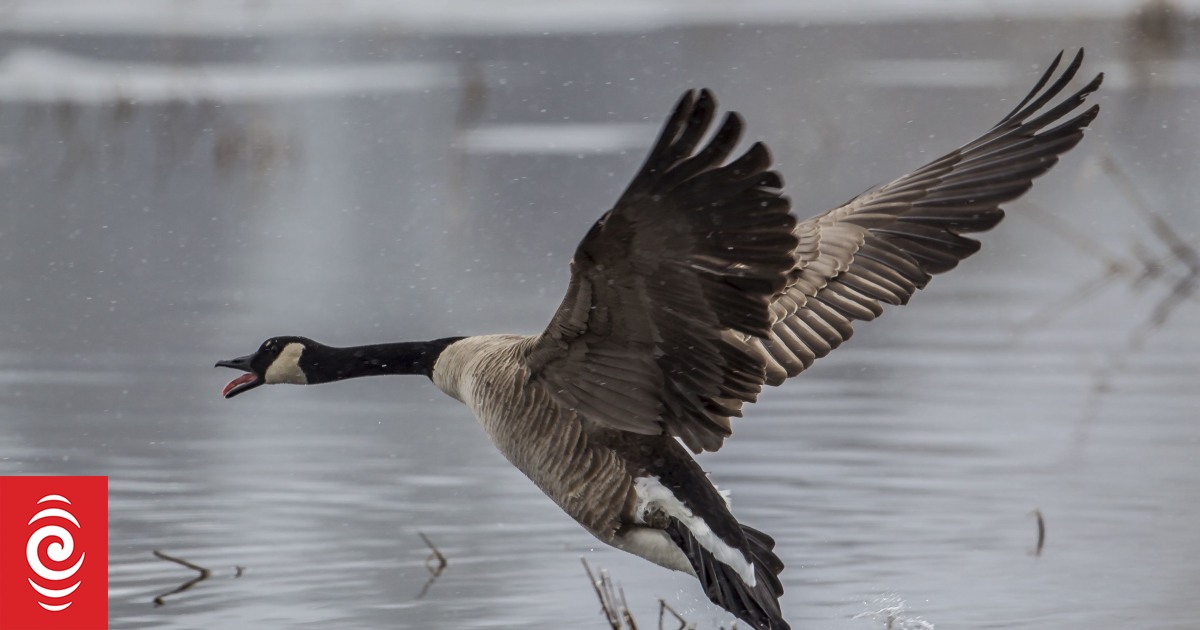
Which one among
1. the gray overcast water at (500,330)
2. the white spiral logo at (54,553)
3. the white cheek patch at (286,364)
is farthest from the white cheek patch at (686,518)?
the white spiral logo at (54,553)

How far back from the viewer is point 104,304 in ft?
40.2

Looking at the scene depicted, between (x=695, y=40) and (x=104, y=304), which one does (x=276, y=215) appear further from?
(x=695, y=40)

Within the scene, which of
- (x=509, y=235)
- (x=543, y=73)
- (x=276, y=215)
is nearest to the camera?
(x=509, y=235)

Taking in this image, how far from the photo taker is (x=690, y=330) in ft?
16.6

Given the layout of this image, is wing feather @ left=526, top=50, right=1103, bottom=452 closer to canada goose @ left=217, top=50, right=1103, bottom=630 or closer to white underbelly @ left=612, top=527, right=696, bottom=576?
canada goose @ left=217, top=50, right=1103, bottom=630

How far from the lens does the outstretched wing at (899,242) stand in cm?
618

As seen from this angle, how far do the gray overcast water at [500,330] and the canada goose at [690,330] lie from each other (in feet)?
2.21

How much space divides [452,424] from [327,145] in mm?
12040

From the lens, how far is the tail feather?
204 inches

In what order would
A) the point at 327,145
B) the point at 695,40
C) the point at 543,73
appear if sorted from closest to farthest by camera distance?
the point at 327,145 → the point at 543,73 → the point at 695,40

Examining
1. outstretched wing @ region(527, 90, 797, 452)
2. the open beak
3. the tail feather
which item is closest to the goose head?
the open beak

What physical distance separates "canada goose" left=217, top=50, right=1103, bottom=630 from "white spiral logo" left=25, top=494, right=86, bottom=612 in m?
0.89

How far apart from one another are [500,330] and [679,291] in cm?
544

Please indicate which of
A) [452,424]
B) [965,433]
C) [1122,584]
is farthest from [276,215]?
[1122,584]
